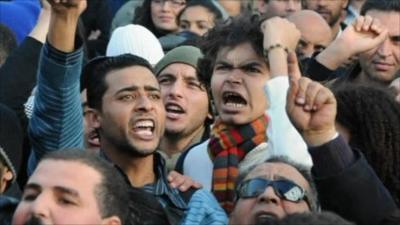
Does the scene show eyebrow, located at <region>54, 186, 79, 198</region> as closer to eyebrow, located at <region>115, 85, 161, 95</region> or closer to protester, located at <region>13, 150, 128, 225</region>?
protester, located at <region>13, 150, 128, 225</region>

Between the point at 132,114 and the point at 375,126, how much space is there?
1.32 m

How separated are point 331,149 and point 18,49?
3.19 metres

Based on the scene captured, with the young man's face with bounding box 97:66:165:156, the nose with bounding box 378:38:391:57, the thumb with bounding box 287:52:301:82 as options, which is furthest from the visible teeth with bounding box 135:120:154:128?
the nose with bounding box 378:38:391:57

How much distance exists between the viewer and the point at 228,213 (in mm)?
6496

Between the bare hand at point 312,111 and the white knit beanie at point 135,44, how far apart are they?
299 centimetres

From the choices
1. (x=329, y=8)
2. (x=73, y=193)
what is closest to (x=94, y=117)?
(x=73, y=193)

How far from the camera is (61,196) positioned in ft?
18.4

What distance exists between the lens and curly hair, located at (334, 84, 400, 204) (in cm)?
604

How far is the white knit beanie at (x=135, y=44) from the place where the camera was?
859 cm

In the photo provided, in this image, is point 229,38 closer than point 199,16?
Yes

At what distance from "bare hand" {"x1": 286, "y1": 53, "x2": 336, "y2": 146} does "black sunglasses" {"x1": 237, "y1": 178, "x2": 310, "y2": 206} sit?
227mm

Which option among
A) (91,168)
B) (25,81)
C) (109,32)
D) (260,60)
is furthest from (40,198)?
(109,32)

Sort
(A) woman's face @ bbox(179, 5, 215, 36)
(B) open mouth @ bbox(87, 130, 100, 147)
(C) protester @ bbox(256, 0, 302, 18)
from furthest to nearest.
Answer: (C) protester @ bbox(256, 0, 302, 18) < (A) woman's face @ bbox(179, 5, 215, 36) < (B) open mouth @ bbox(87, 130, 100, 147)

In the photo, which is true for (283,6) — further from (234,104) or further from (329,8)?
(234,104)
